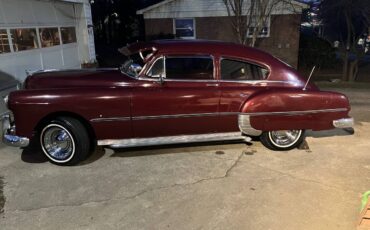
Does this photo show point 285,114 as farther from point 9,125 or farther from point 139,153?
point 9,125

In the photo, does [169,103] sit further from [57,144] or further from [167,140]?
[57,144]

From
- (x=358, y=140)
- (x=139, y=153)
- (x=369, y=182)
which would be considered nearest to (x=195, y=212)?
(x=139, y=153)

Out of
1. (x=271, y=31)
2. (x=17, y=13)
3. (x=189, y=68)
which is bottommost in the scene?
(x=189, y=68)

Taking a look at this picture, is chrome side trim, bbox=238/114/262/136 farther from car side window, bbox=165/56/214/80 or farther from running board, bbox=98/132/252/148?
car side window, bbox=165/56/214/80

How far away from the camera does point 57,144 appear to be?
4930mm

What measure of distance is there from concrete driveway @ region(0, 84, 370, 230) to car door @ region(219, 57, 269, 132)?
59 cm

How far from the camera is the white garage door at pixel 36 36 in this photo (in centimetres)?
859

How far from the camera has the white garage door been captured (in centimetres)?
859

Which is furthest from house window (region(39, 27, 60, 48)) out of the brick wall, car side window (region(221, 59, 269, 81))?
car side window (region(221, 59, 269, 81))

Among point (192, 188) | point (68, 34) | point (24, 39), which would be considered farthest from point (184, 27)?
point (192, 188)

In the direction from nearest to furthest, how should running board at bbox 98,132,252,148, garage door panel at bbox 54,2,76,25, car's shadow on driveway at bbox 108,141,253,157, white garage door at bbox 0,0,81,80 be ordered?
running board at bbox 98,132,252,148
car's shadow on driveway at bbox 108,141,253,157
white garage door at bbox 0,0,81,80
garage door panel at bbox 54,2,76,25

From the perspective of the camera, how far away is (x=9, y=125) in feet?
16.1

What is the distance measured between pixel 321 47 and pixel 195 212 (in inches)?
689

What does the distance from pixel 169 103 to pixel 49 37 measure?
743 cm
